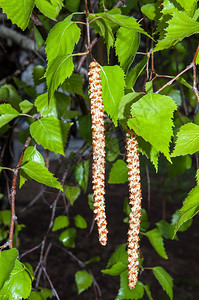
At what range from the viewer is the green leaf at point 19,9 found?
1.85ft

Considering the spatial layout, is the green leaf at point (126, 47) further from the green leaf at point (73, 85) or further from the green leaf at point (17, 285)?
the green leaf at point (17, 285)

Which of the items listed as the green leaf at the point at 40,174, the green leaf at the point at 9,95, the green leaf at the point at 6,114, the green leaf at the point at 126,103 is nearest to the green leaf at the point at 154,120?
the green leaf at the point at 126,103

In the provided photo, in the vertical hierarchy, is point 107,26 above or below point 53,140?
above

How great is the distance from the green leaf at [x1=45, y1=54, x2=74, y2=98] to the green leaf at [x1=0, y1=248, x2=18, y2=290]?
25 cm

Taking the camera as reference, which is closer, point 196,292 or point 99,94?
point 99,94

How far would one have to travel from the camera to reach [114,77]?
52cm

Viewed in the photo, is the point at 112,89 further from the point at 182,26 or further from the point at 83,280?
the point at 83,280

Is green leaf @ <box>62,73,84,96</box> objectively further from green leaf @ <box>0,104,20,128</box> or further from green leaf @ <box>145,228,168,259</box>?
green leaf @ <box>145,228,168,259</box>

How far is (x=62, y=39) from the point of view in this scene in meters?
0.53

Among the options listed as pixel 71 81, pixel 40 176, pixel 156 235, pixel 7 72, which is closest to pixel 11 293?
pixel 40 176

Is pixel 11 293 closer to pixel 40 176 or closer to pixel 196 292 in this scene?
pixel 40 176

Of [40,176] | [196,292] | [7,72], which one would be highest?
[40,176]

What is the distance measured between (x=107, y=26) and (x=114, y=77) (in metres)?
0.07

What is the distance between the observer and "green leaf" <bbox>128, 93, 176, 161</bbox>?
0.47 metres
